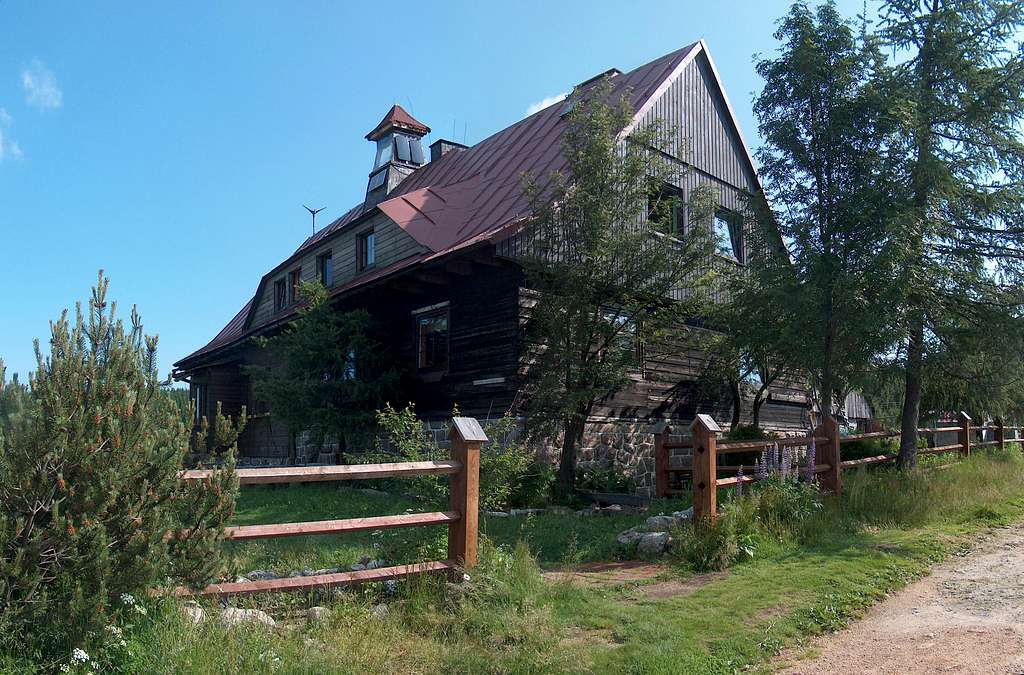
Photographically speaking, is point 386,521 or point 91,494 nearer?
point 91,494

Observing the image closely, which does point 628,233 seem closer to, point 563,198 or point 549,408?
point 563,198

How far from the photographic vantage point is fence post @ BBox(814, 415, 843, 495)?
1028cm

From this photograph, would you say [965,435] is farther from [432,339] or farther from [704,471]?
[432,339]

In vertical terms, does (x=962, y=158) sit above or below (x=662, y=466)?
above

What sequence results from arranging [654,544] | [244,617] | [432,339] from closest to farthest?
[244,617] < [654,544] < [432,339]

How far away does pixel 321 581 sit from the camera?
5.31 m

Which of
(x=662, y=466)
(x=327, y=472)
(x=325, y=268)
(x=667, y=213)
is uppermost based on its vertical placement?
(x=325, y=268)

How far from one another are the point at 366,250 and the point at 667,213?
8.09 meters

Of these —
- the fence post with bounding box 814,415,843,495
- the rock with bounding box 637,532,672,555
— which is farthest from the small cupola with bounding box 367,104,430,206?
the rock with bounding box 637,532,672,555

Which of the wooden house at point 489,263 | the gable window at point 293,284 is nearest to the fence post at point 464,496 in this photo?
the wooden house at point 489,263

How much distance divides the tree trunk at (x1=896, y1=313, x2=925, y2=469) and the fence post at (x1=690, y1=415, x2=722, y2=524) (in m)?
5.48

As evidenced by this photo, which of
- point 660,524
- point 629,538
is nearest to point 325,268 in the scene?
point 660,524

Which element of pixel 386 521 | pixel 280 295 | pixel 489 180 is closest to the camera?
pixel 386 521

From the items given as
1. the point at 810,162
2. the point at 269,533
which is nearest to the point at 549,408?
the point at 810,162
